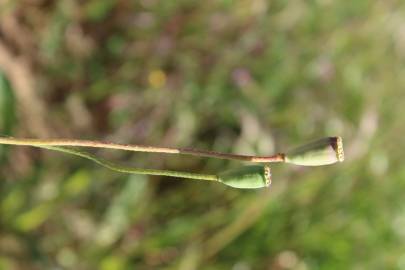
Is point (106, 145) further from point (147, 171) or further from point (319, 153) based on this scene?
point (319, 153)

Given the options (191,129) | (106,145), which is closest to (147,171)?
(106,145)

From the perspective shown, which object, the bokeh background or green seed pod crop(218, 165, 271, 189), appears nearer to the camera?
green seed pod crop(218, 165, 271, 189)

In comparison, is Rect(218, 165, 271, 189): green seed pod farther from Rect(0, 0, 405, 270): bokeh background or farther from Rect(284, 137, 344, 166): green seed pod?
Rect(0, 0, 405, 270): bokeh background

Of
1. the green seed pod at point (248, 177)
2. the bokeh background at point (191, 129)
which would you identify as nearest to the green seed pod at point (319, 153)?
the green seed pod at point (248, 177)

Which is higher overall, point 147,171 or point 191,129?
point 191,129

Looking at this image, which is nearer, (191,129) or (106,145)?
(106,145)

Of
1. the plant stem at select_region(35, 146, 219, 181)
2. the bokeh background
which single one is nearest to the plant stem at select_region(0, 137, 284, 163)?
the plant stem at select_region(35, 146, 219, 181)
